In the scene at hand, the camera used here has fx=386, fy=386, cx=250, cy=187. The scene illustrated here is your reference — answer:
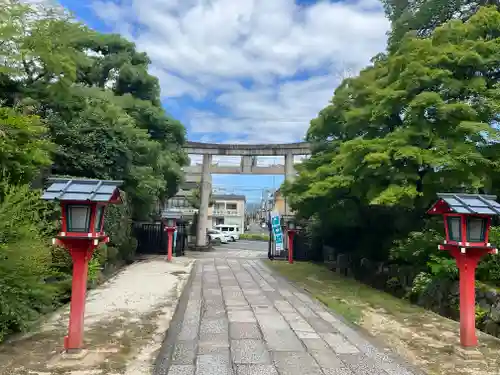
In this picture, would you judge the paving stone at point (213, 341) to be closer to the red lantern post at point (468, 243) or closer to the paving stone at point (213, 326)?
the paving stone at point (213, 326)

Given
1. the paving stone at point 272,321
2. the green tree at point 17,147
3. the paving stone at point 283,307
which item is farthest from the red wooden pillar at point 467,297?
the green tree at point 17,147

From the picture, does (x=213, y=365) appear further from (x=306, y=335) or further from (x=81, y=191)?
(x=81, y=191)

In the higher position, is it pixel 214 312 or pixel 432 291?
pixel 432 291

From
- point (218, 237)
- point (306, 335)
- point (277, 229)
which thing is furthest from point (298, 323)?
point (218, 237)

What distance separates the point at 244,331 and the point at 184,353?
3.55ft

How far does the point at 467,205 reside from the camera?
4.65 metres

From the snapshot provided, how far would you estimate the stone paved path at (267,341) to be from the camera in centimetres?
366

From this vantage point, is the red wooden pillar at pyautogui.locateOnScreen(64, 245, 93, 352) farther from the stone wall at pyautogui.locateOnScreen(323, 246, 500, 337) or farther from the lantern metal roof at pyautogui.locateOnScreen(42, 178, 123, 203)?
the stone wall at pyautogui.locateOnScreen(323, 246, 500, 337)

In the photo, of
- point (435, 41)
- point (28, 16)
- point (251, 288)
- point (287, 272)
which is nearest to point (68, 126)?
point (28, 16)

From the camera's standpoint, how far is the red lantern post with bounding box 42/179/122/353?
4061 millimetres

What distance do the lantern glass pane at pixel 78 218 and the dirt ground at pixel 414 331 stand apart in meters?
3.68

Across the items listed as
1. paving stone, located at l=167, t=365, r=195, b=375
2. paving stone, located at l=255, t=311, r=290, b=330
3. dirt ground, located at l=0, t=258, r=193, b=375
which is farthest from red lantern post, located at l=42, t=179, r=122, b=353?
paving stone, located at l=255, t=311, r=290, b=330

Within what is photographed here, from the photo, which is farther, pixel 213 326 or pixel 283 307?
pixel 283 307

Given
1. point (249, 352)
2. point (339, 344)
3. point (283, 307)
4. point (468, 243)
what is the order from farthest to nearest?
point (283, 307), point (468, 243), point (339, 344), point (249, 352)
